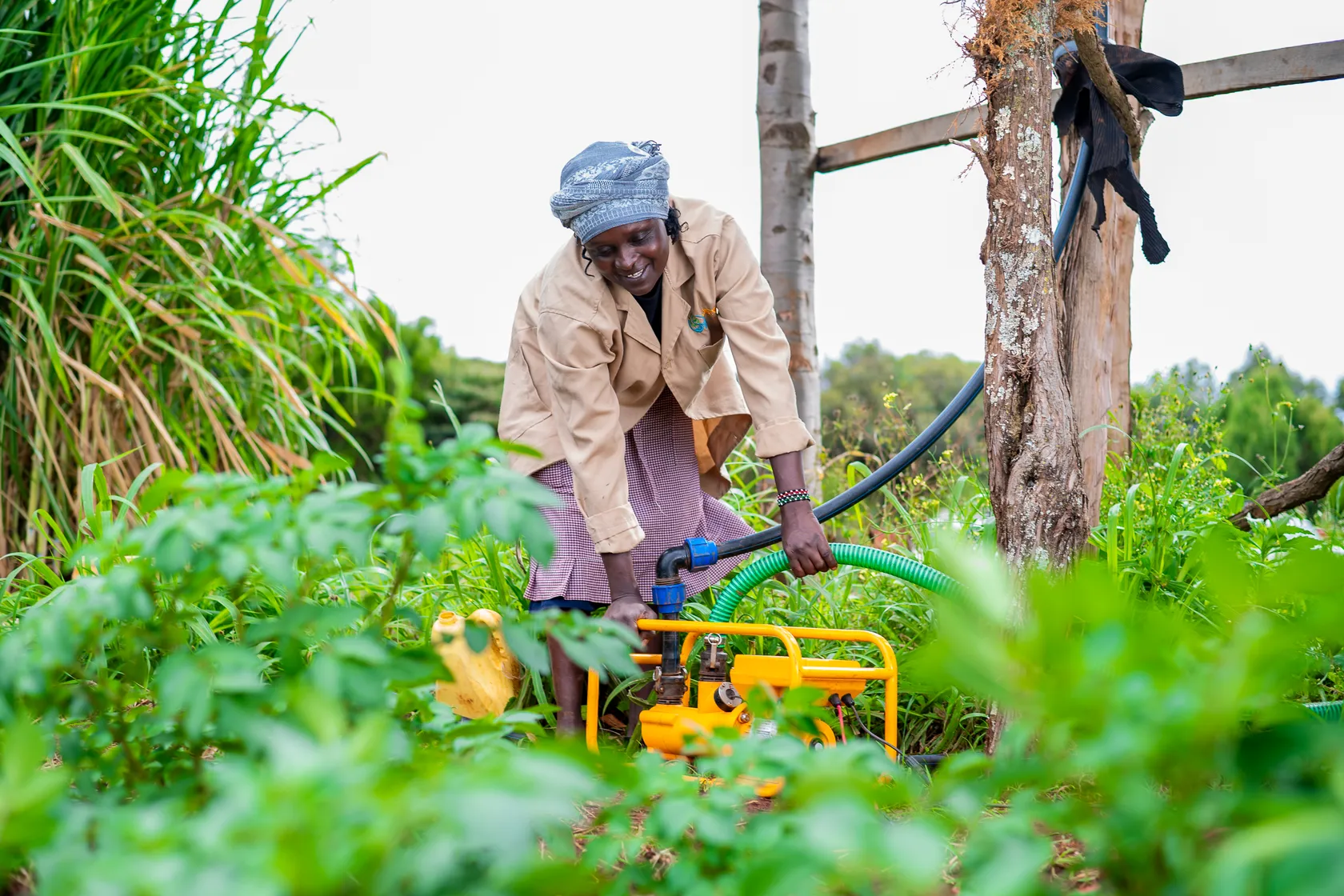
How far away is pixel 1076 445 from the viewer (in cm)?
190

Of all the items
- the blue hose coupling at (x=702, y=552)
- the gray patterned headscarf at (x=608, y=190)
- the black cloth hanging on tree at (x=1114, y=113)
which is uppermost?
the black cloth hanging on tree at (x=1114, y=113)

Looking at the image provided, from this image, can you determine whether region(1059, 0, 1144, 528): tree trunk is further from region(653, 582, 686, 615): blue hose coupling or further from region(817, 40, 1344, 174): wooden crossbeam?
region(653, 582, 686, 615): blue hose coupling

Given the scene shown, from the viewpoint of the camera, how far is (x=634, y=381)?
2.52 metres

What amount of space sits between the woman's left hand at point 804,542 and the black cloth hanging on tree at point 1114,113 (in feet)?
3.47

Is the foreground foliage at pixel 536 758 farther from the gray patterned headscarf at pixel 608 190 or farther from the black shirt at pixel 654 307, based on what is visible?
the black shirt at pixel 654 307

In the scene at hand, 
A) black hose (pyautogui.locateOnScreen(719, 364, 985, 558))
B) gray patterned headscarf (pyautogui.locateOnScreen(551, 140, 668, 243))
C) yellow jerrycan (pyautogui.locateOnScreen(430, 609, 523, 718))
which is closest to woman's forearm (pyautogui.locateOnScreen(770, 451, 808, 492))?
black hose (pyautogui.locateOnScreen(719, 364, 985, 558))

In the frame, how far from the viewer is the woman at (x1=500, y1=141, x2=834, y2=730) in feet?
7.41

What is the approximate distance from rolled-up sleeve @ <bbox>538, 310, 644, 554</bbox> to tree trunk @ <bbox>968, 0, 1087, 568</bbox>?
0.84 meters

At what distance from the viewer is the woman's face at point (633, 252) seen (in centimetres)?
224

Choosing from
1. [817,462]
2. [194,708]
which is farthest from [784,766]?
[817,462]

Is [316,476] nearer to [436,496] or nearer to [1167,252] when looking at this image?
[436,496]

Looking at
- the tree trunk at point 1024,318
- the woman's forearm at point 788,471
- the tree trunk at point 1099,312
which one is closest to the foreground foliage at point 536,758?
the tree trunk at point 1024,318

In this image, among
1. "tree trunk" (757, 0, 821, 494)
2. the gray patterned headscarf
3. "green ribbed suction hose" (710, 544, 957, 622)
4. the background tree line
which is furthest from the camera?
"tree trunk" (757, 0, 821, 494)

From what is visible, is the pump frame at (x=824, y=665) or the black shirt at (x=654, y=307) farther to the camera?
the black shirt at (x=654, y=307)
